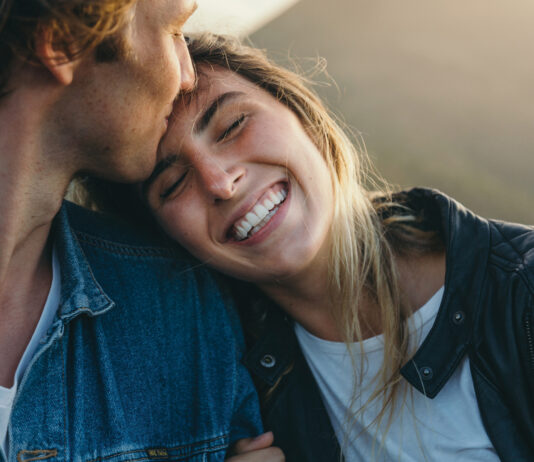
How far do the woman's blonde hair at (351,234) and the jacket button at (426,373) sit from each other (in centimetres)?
9

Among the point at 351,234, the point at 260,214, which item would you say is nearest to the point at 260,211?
the point at 260,214

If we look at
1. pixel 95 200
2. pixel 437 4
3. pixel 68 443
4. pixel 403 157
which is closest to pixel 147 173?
pixel 95 200

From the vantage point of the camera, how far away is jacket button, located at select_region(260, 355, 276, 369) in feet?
5.46

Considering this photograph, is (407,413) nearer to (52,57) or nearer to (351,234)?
(351,234)

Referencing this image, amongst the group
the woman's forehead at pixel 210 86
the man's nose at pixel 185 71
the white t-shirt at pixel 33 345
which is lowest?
the white t-shirt at pixel 33 345

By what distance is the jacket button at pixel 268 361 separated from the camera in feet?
5.46

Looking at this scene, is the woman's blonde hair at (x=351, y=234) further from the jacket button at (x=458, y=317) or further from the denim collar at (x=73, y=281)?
the denim collar at (x=73, y=281)

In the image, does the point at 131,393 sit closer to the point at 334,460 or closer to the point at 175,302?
the point at 175,302

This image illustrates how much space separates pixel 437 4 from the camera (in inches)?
135

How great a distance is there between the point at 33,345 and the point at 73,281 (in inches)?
7.3

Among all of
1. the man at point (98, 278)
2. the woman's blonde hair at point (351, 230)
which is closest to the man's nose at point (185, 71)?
the man at point (98, 278)

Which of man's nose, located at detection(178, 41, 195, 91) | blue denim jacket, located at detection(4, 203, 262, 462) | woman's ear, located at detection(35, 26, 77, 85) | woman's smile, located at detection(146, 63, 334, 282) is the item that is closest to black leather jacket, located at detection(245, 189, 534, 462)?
blue denim jacket, located at detection(4, 203, 262, 462)

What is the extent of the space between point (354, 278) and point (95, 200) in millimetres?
924

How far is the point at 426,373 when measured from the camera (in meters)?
1.46
